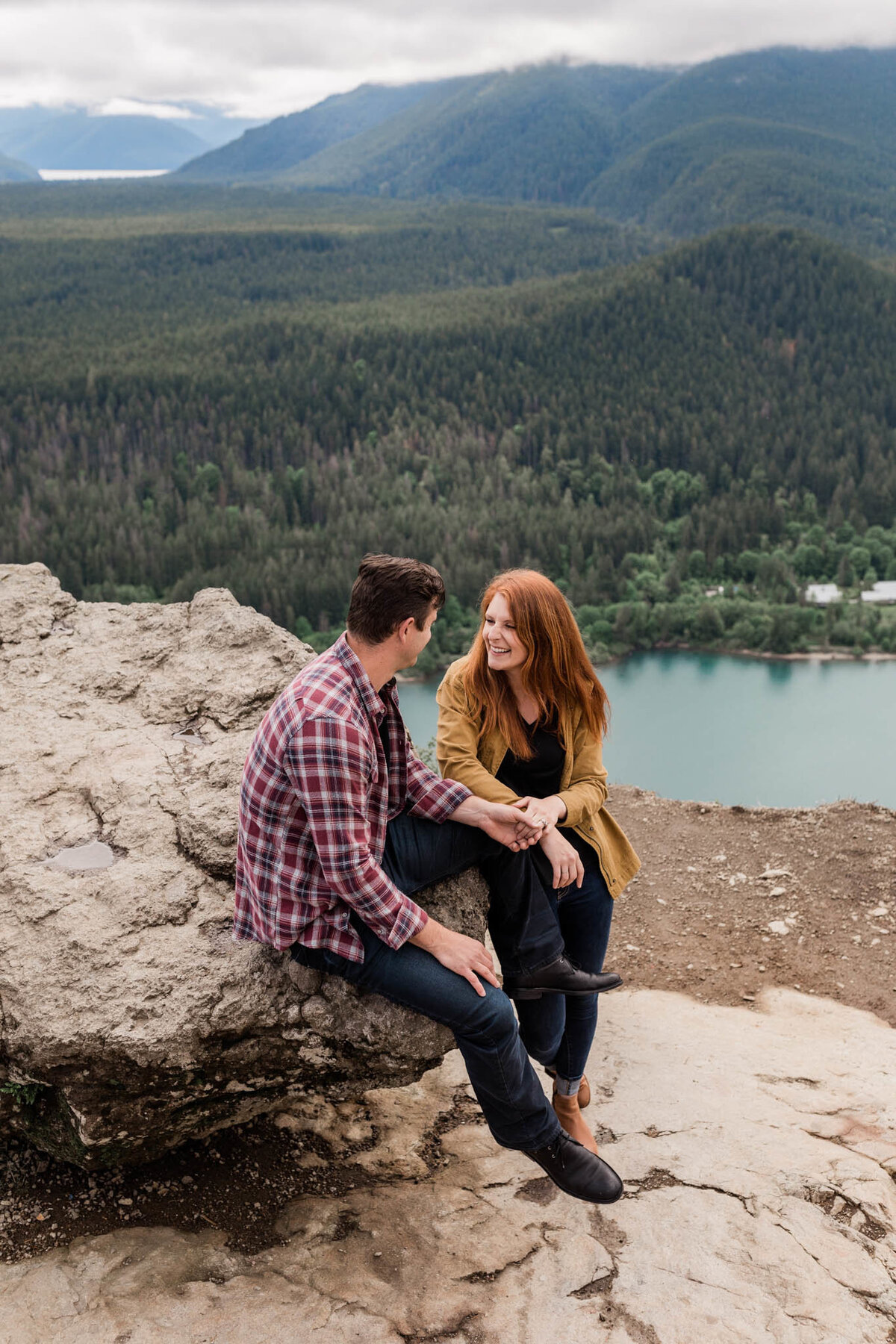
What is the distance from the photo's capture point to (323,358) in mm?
125625

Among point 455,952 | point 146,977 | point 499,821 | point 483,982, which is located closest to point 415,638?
point 499,821

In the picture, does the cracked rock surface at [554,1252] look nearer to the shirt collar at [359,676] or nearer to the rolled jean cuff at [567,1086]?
the rolled jean cuff at [567,1086]

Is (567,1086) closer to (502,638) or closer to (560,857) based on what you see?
(560,857)

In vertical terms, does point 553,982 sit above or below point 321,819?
below

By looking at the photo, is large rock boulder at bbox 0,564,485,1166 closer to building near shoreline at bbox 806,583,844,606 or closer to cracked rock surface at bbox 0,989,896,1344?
cracked rock surface at bbox 0,989,896,1344

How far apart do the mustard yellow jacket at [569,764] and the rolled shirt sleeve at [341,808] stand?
3.65 feet

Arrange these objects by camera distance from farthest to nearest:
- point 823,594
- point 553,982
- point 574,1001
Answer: point 823,594 < point 574,1001 < point 553,982

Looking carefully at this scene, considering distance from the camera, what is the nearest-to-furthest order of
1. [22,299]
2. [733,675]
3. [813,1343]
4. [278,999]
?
[813,1343] < [278,999] < [733,675] < [22,299]

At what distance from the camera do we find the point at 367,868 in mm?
4180

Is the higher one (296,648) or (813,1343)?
(296,648)

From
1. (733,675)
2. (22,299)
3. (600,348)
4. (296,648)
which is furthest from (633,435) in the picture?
(296,648)

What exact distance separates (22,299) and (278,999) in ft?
545

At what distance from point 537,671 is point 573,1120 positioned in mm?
2216

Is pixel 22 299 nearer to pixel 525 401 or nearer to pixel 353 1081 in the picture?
pixel 525 401
